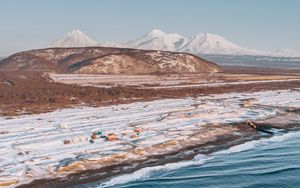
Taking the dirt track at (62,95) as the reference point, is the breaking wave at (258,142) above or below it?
below

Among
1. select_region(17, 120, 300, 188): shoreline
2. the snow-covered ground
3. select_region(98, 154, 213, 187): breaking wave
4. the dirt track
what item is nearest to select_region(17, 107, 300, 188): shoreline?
select_region(17, 120, 300, 188): shoreline

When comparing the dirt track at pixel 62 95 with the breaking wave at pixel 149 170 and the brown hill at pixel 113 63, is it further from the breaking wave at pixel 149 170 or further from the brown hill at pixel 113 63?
the brown hill at pixel 113 63

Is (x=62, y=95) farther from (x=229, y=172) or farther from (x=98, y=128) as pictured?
(x=229, y=172)

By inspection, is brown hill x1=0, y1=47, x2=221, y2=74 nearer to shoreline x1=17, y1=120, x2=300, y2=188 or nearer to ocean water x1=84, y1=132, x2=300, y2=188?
shoreline x1=17, y1=120, x2=300, y2=188

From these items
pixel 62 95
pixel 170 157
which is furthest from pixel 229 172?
pixel 62 95

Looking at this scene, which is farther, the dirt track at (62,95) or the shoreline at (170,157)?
the dirt track at (62,95)

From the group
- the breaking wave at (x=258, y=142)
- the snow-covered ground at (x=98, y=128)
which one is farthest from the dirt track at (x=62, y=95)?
the breaking wave at (x=258, y=142)

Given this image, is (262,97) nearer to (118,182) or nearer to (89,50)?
(118,182)
